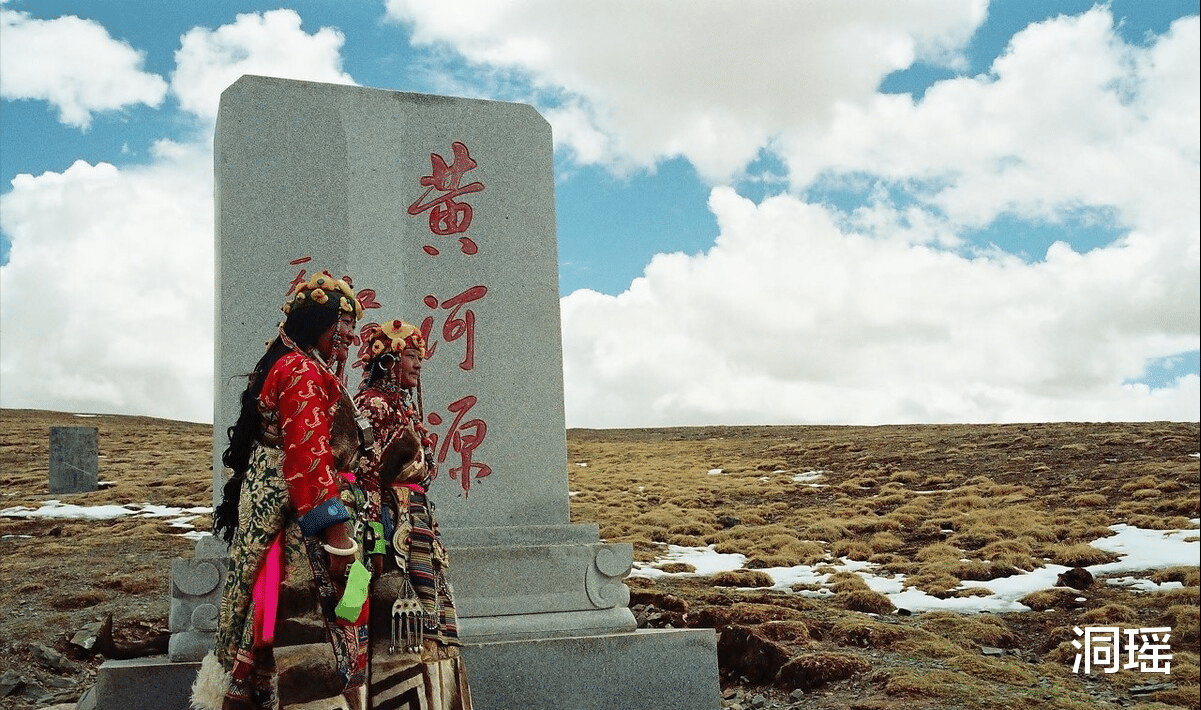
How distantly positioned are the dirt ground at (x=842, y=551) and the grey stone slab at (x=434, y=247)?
208 centimetres

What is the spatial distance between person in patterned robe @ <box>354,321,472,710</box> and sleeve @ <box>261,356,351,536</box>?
347 millimetres

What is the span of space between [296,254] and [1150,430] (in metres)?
23.0

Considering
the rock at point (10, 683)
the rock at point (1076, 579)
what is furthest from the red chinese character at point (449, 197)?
the rock at point (1076, 579)

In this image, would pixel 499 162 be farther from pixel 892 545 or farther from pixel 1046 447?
pixel 1046 447

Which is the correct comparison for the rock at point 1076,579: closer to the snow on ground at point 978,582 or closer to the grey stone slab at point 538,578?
the snow on ground at point 978,582

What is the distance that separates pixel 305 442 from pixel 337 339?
397mm

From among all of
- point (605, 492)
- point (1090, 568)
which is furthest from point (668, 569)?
point (605, 492)

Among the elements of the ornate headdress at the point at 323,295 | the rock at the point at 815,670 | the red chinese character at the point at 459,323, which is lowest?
the rock at the point at 815,670

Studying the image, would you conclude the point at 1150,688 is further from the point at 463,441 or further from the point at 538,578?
the point at 463,441

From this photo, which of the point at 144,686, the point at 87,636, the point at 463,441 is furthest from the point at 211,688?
the point at 87,636

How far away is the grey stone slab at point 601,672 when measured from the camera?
5039 millimetres

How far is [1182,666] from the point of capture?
689cm

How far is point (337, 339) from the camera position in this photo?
3.17 m

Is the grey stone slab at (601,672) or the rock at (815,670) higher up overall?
the grey stone slab at (601,672)
